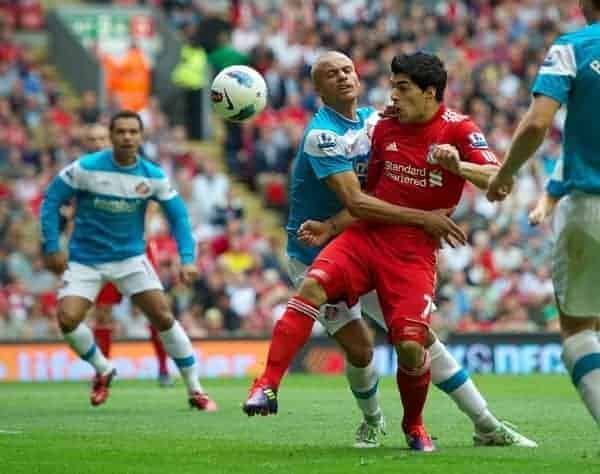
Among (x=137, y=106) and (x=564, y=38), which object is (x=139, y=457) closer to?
(x=564, y=38)

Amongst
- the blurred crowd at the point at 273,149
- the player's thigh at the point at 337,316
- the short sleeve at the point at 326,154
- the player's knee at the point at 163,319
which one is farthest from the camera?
the blurred crowd at the point at 273,149

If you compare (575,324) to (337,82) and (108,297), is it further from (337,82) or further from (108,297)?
(108,297)

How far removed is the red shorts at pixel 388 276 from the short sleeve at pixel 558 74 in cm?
175

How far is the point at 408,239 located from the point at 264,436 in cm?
225

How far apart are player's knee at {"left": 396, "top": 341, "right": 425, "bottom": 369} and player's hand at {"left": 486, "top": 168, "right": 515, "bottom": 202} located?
1221mm

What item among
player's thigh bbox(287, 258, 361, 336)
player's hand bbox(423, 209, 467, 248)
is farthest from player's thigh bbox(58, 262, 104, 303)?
player's hand bbox(423, 209, 467, 248)

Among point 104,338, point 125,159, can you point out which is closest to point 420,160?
point 125,159

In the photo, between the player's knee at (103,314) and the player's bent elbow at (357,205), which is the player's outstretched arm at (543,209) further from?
the player's knee at (103,314)

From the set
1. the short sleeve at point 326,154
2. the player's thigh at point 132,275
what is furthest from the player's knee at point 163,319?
the short sleeve at point 326,154

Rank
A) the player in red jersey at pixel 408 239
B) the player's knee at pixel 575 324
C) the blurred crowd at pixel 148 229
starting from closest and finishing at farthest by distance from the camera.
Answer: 1. the player's knee at pixel 575 324
2. the player in red jersey at pixel 408 239
3. the blurred crowd at pixel 148 229

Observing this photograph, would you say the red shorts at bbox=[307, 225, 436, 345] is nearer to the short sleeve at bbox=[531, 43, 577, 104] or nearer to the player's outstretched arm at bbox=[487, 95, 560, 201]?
the player's outstretched arm at bbox=[487, 95, 560, 201]

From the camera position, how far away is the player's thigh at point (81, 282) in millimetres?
15789

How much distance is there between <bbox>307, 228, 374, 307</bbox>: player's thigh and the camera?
10.5m

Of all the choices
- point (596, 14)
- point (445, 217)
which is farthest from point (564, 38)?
point (445, 217)
